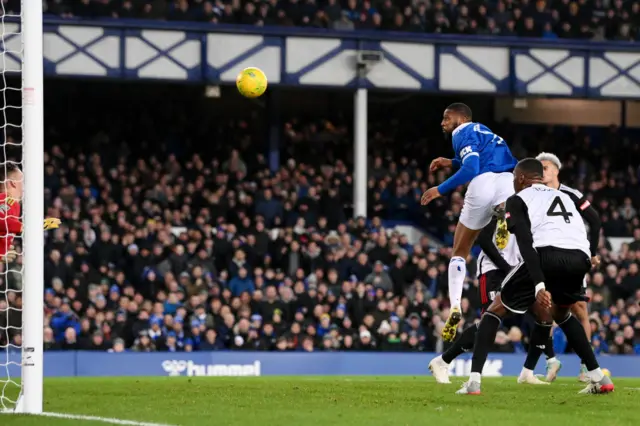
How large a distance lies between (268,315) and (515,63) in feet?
33.8

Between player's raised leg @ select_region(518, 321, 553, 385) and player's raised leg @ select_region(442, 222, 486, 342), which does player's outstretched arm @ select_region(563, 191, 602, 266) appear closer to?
player's raised leg @ select_region(518, 321, 553, 385)

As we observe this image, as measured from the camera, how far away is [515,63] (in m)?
29.6

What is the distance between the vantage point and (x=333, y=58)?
94.1 feet

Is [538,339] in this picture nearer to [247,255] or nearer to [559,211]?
[559,211]

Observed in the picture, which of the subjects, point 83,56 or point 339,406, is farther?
point 83,56

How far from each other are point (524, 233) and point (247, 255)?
14553mm

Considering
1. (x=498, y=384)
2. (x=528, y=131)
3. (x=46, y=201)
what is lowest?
(x=498, y=384)

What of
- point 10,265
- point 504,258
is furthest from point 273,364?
point 504,258

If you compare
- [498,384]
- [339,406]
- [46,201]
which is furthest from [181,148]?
[339,406]

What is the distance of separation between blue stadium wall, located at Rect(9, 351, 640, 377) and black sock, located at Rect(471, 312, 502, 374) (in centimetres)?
1075

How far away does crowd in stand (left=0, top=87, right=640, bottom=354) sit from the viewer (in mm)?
22109

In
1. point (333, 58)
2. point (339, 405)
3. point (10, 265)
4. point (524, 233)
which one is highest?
point (333, 58)

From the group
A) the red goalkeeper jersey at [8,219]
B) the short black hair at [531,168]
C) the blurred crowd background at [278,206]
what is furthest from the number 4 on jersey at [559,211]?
the blurred crowd background at [278,206]

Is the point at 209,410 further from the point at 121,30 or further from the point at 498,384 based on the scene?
the point at 121,30
